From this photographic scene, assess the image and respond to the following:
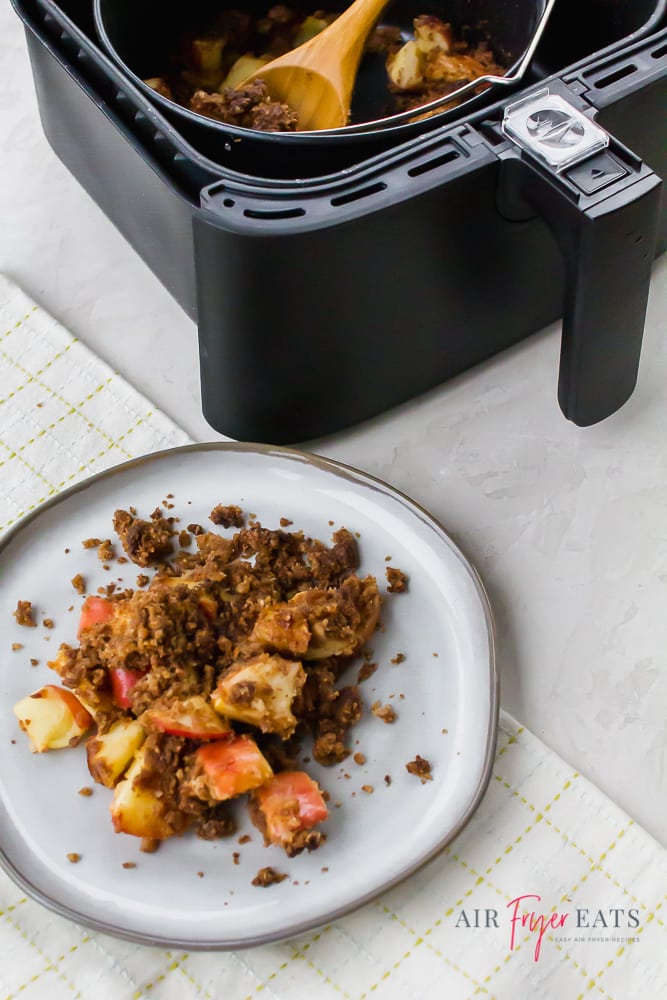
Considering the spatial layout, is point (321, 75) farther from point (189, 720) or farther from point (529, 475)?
point (189, 720)

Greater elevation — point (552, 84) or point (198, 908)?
point (552, 84)

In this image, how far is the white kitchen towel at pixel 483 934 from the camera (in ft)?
2.20

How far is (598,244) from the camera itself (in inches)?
27.9

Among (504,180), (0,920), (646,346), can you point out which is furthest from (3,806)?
(646,346)

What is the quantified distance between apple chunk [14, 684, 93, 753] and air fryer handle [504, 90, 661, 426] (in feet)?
1.31

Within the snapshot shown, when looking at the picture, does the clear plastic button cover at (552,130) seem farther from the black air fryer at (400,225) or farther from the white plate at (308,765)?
the white plate at (308,765)

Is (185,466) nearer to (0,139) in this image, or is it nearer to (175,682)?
(175,682)

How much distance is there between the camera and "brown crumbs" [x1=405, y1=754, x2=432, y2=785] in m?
0.70

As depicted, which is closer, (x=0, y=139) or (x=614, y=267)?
(x=614, y=267)

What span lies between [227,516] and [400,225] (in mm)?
234

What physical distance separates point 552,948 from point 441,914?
0.07 meters

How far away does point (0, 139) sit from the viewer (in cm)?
109

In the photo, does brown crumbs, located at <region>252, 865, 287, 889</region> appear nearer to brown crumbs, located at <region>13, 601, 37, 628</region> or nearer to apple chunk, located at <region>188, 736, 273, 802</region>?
apple chunk, located at <region>188, 736, 273, 802</region>

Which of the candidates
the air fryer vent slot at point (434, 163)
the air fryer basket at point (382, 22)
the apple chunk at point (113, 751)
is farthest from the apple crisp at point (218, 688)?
the air fryer basket at point (382, 22)
